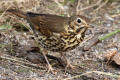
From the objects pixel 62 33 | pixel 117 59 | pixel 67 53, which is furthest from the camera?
pixel 67 53

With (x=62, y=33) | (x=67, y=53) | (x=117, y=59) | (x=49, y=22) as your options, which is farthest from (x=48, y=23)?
(x=117, y=59)

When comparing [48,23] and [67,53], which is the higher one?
[48,23]

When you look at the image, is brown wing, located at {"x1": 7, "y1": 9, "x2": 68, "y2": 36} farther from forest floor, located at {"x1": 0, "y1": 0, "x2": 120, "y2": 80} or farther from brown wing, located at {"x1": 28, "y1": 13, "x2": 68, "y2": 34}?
forest floor, located at {"x1": 0, "y1": 0, "x2": 120, "y2": 80}

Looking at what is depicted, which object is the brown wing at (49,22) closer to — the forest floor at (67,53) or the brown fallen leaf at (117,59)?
the forest floor at (67,53)

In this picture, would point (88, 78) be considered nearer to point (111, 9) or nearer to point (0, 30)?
point (0, 30)

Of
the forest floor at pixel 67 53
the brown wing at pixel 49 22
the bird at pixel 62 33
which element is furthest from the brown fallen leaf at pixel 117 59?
the brown wing at pixel 49 22

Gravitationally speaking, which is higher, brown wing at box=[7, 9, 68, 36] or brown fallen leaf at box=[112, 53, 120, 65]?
brown wing at box=[7, 9, 68, 36]

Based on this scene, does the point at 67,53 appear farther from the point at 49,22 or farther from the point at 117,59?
the point at 117,59

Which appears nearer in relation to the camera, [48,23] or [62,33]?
[62,33]

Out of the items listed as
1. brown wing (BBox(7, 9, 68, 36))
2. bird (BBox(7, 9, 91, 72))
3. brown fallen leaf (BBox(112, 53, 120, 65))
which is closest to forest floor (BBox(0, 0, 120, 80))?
brown fallen leaf (BBox(112, 53, 120, 65))

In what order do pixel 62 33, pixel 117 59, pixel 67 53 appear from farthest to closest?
1. pixel 67 53
2. pixel 117 59
3. pixel 62 33

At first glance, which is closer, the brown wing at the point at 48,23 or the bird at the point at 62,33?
the bird at the point at 62,33

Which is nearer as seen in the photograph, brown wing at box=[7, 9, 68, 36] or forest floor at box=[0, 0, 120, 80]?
forest floor at box=[0, 0, 120, 80]

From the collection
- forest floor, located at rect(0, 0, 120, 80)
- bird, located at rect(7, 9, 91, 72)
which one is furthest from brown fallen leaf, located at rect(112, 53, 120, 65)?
bird, located at rect(7, 9, 91, 72)
